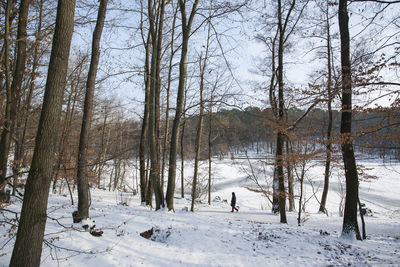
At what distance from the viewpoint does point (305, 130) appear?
26.0 ft

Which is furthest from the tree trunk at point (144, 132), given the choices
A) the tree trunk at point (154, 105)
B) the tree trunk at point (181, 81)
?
the tree trunk at point (181, 81)

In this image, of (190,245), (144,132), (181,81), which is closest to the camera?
(190,245)

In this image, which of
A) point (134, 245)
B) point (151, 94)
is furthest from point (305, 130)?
point (134, 245)

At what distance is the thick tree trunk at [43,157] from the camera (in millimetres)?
2598

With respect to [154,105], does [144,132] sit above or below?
below

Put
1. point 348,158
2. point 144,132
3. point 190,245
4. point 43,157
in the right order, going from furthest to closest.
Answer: point 144,132, point 348,158, point 190,245, point 43,157

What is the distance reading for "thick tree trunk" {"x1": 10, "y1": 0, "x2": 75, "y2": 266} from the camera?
8.52ft

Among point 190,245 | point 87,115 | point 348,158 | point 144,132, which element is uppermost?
point 144,132

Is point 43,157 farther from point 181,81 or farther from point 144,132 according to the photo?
point 144,132

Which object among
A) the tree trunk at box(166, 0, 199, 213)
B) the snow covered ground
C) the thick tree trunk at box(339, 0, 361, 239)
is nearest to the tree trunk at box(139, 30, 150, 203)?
the tree trunk at box(166, 0, 199, 213)

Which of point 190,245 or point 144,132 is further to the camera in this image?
point 144,132

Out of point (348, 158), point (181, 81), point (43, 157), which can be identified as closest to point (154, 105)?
point (181, 81)

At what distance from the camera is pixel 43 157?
266cm

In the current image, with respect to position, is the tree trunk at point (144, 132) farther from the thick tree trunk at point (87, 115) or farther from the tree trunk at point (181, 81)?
the thick tree trunk at point (87, 115)
